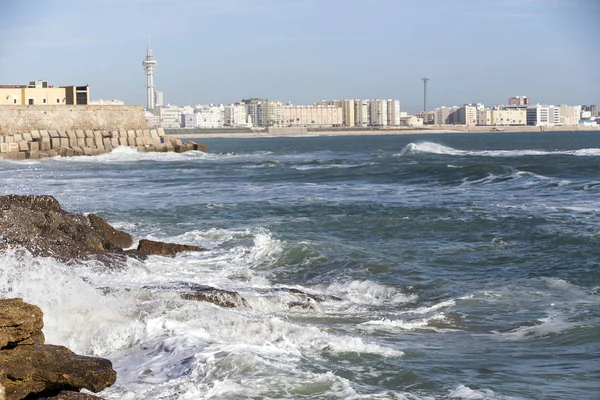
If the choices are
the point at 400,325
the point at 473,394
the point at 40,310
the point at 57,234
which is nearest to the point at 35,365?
the point at 40,310

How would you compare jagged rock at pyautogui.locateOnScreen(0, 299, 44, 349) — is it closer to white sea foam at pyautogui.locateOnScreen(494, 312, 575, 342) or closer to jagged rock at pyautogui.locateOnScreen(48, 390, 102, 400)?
jagged rock at pyautogui.locateOnScreen(48, 390, 102, 400)

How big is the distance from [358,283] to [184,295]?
2.86 meters

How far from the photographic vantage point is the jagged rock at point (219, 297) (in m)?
9.72

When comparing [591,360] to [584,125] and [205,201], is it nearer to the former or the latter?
[205,201]

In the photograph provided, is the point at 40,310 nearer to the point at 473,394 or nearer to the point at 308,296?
the point at 473,394

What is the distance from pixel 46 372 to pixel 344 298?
5.19 m

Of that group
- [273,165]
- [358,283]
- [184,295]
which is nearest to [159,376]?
[184,295]

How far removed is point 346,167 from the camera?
3809 centimetres

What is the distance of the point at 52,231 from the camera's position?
12.9 meters

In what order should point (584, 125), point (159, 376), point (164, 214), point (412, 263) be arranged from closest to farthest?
1. point (159, 376)
2. point (412, 263)
3. point (164, 214)
4. point (584, 125)

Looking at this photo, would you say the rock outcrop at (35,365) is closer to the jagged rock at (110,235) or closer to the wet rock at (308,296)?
the wet rock at (308,296)

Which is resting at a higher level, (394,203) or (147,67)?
(147,67)

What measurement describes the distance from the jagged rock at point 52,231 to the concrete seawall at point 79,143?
30.1m

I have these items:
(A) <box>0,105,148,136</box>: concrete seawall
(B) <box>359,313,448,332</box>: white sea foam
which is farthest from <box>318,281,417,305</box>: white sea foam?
(A) <box>0,105,148,136</box>: concrete seawall
